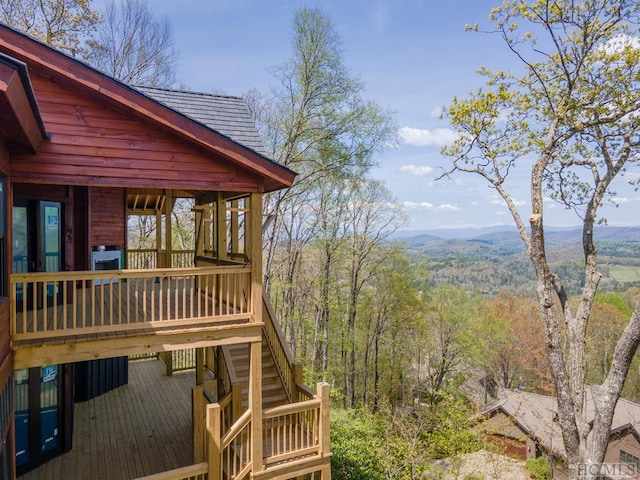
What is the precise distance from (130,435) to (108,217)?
5.23 metres

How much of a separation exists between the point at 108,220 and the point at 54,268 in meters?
2.75

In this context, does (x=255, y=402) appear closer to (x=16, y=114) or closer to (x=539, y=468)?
(x=16, y=114)

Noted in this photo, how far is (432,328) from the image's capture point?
982 inches

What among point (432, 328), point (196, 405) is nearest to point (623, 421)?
point (432, 328)

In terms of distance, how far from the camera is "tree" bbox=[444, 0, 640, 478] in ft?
23.2

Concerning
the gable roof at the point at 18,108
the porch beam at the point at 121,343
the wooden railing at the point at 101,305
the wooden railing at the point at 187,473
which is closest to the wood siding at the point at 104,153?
the gable roof at the point at 18,108

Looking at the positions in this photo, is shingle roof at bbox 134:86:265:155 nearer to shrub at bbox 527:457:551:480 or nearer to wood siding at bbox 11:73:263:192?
wood siding at bbox 11:73:263:192

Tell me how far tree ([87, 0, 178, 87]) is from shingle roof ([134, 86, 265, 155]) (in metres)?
10.3

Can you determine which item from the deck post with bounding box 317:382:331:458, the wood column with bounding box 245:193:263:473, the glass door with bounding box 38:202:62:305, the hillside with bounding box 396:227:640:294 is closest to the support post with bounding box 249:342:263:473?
the wood column with bounding box 245:193:263:473

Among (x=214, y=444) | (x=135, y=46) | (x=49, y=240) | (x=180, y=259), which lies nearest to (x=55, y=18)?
(x=135, y=46)

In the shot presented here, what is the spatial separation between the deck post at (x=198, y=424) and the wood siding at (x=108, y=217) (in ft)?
16.5

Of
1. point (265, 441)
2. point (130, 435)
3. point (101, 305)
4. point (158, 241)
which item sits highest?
point (158, 241)

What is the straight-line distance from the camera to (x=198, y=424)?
19.7 feet

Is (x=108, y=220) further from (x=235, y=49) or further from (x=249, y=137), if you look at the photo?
(x=235, y=49)
